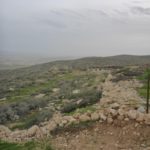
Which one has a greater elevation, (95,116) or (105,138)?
(95,116)

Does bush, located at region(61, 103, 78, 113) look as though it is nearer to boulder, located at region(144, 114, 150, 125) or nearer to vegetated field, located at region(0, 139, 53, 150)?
vegetated field, located at region(0, 139, 53, 150)

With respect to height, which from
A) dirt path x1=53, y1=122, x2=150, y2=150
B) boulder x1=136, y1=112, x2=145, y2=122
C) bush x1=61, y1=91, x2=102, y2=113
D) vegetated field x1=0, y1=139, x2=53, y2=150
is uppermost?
boulder x1=136, y1=112, x2=145, y2=122

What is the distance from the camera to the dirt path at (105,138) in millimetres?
12728

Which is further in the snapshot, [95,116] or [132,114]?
[95,116]

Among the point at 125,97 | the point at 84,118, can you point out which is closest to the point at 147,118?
the point at 84,118

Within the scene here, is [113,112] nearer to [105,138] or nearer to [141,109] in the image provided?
[141,109]

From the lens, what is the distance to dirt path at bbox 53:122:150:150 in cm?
1273

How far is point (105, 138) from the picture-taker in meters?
13.4

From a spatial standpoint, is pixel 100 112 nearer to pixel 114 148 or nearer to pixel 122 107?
pixel 122 107

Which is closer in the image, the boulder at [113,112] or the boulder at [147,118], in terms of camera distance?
the boulder at [147,118]

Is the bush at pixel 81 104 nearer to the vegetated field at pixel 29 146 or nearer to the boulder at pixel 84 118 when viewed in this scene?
the boulder at pixel 84 118

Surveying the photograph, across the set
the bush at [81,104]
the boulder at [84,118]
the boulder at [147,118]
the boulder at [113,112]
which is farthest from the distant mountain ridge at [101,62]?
the boulder at [147,118]

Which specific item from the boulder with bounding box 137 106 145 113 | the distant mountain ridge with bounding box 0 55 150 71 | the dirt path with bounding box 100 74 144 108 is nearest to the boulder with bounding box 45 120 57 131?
the dirt path with bounding box 100 74 144 108

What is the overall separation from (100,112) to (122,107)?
104 centimetres
